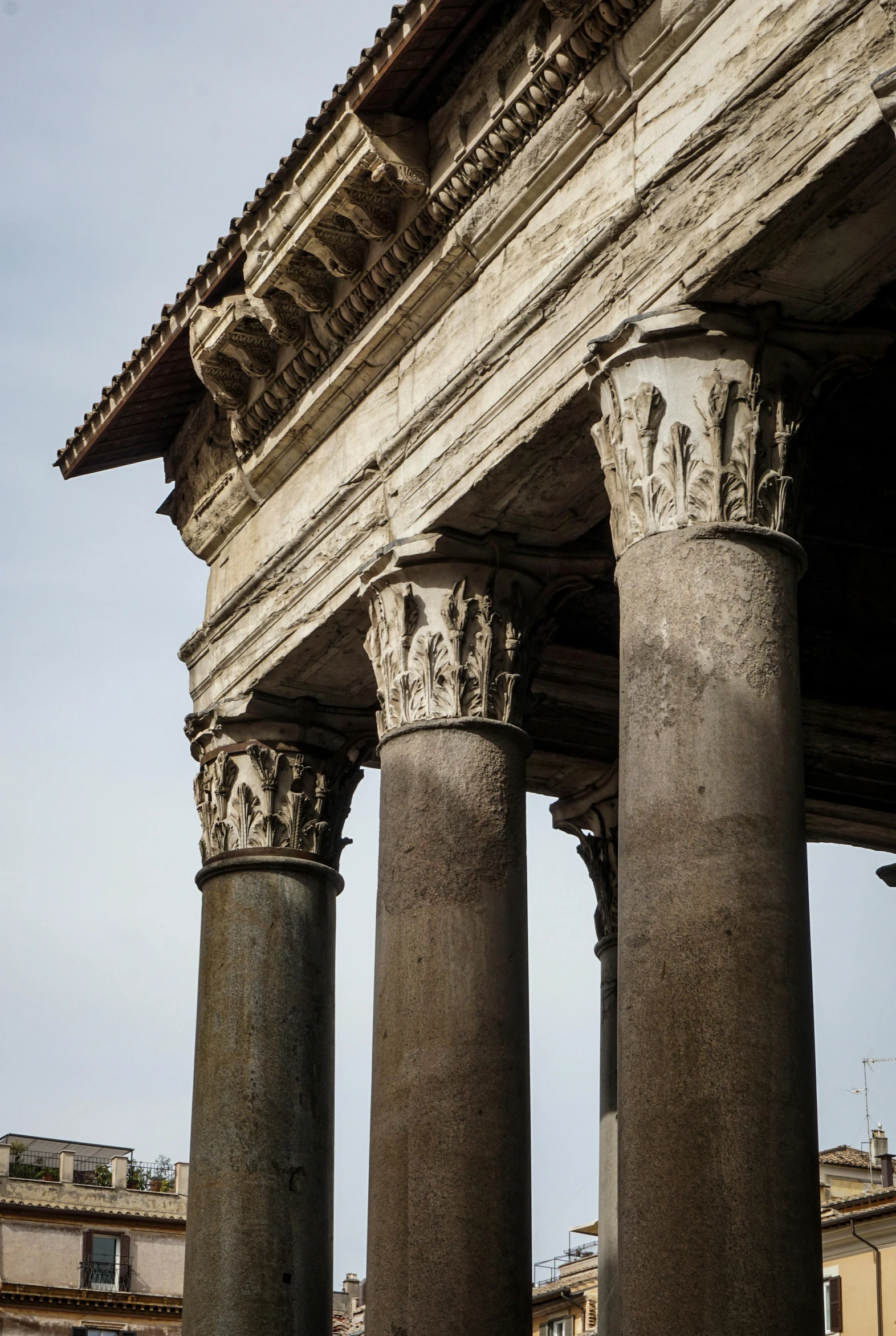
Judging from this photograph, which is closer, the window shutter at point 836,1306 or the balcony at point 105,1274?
the window shutter at point 836,1306

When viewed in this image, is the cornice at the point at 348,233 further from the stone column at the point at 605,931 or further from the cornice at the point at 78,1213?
the cornice at the point at 78,1213

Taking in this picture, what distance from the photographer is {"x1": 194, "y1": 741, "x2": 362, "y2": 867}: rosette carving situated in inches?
599

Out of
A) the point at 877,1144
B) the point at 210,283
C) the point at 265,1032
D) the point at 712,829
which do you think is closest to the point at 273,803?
the point at 265,1032

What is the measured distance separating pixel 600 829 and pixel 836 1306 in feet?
70.5

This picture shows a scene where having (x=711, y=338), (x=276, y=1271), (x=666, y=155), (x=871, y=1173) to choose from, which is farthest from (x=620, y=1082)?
(x=871, y=1173)

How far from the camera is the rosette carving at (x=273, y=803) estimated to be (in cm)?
1522

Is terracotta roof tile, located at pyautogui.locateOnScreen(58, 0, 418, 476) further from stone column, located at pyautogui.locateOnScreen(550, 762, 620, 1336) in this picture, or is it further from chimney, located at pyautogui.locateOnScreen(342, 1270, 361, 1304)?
chimney, located at pyautogui.locateOnScreen(342, 1270, 361, 1304)

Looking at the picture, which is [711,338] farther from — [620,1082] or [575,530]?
[620,1082]

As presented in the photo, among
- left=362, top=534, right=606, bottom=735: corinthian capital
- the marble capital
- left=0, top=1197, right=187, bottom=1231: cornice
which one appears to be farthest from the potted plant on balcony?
left=362, top=534, right=606, bottom=735: corinthian capital

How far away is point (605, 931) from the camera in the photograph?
701 inches

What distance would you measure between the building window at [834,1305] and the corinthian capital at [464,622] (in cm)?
2618

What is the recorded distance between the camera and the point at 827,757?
1738cm

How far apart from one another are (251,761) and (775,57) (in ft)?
24.6

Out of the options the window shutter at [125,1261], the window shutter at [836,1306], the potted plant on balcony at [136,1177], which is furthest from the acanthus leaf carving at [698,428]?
the potted plant on balcony at [136,1177]
